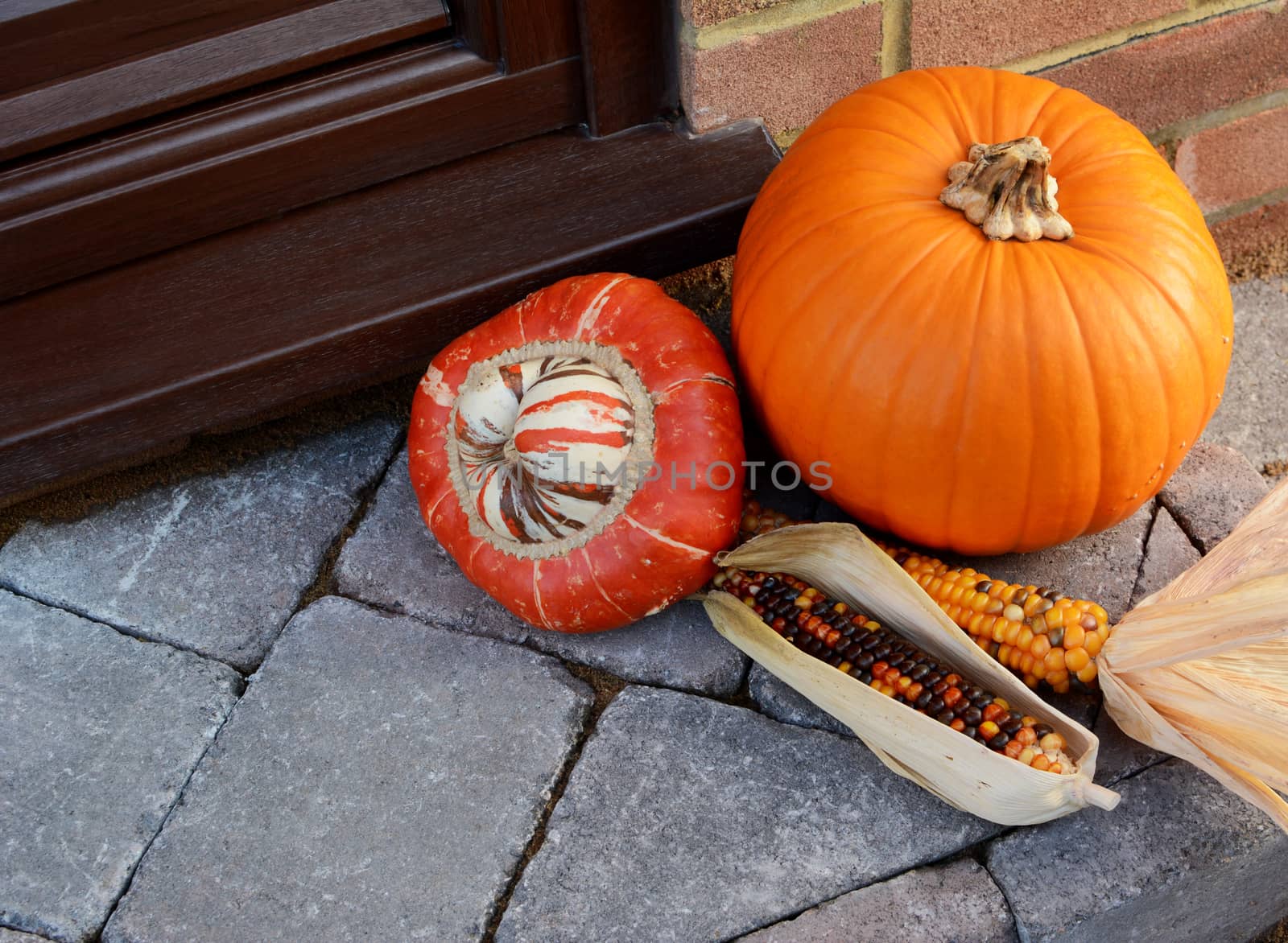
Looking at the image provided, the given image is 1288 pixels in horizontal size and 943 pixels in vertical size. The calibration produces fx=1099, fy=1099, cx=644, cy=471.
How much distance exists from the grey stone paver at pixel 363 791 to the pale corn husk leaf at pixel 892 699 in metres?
0.30

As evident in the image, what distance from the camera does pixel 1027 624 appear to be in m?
1.46

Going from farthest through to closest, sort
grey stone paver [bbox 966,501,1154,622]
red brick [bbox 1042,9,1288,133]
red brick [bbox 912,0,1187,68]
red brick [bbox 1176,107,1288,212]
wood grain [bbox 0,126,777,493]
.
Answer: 1. red brick [bbox 1176,107,1288,212]
2. red brick [bbox 1042,9,1288,133]
3. red brick [bbox 912,0,1187,68]
4. wood grain [bbox 0,126,777,493]
5. grey stone paver [bbox 966,501,1154,622]

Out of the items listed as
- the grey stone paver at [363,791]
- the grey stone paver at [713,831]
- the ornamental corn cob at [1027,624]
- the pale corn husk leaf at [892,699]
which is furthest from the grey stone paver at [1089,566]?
the grey stone paver at [363,791]

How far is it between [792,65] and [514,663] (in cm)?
108

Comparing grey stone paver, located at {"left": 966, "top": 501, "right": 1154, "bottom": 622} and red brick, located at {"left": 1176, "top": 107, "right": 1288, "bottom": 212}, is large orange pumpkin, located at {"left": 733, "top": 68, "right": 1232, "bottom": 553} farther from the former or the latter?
red brick, located at {"left": 1176, "top": 107, "right": 1288, "bottom": 212}

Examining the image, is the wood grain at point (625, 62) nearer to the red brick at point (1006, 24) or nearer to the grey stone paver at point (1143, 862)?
the red brick at point (1006, 24)

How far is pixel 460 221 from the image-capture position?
6.07 feet

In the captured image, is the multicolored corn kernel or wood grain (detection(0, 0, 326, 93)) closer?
the multicolored corn kernel

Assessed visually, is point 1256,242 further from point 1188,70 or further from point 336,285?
point 336,285

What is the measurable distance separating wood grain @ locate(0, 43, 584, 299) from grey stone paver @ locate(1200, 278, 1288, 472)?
4.19 ft

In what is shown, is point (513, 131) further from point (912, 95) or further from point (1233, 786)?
point (1233, 786)

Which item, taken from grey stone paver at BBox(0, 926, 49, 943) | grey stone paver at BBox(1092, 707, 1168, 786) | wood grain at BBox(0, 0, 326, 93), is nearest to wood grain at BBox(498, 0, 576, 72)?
wood grain at BBox(0, 0, 326, 93)

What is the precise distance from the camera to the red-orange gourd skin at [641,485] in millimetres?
1528

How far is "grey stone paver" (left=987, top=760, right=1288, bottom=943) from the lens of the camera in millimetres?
1355
